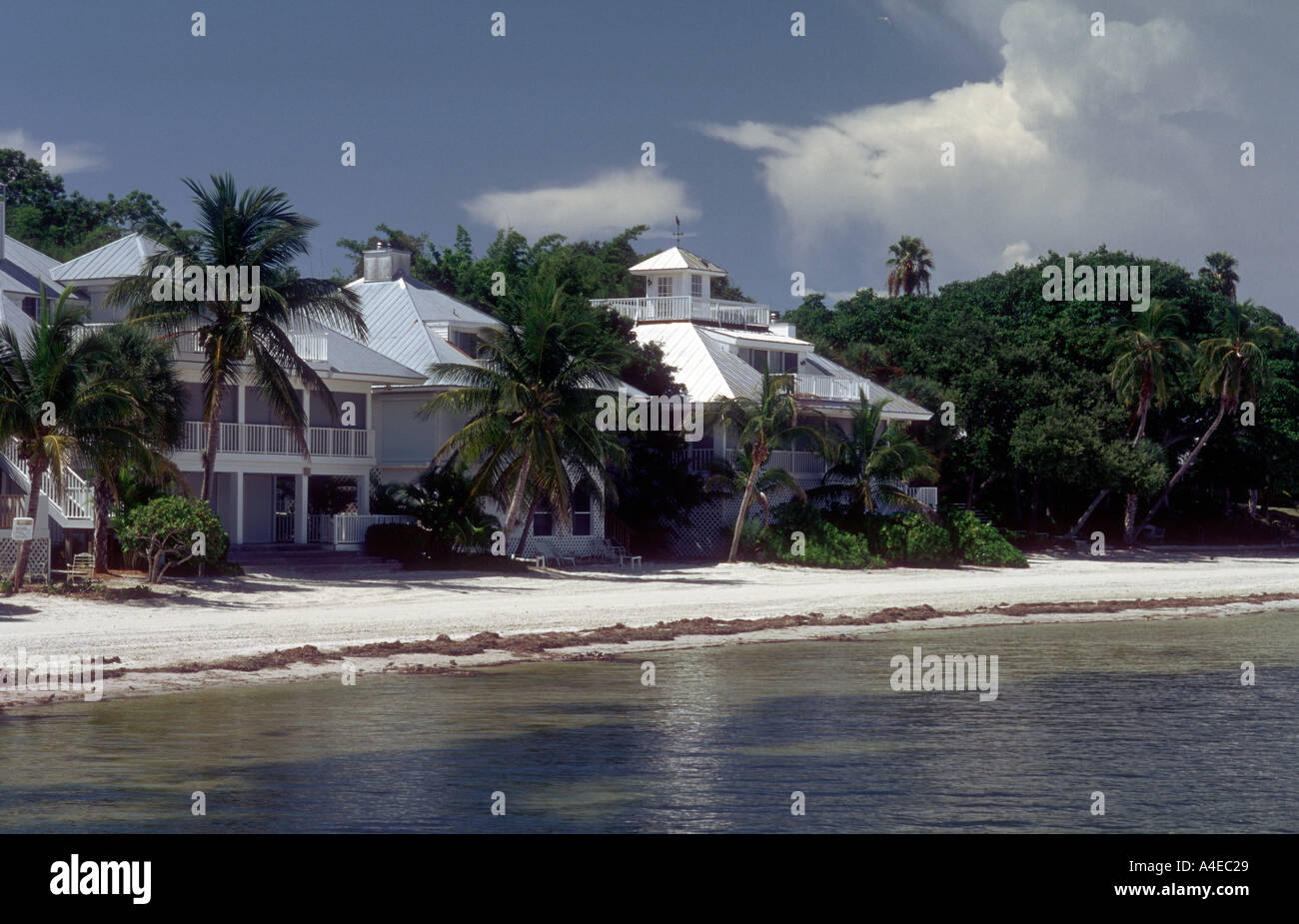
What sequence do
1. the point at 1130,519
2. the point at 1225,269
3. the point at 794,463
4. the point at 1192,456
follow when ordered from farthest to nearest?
1. the point at 1225,269
2. the point at 1192,456
3. the point at 1130,519
4. the point at 794,463

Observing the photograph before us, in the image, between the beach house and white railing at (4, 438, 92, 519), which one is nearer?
white railing at (4, 438, 92, 519)

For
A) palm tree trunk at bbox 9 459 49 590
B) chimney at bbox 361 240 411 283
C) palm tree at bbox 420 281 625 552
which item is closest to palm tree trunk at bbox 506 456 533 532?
palm tree at bbox 420 281 625 552

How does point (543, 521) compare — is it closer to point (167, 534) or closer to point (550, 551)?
point (550, 551)

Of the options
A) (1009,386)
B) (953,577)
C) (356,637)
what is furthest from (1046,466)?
(356,637)

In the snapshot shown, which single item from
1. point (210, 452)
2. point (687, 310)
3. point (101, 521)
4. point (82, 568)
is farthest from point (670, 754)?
point (687, 310)

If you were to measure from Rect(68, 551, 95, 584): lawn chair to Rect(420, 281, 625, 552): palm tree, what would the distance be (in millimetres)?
8945

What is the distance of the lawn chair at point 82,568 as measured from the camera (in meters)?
29.2

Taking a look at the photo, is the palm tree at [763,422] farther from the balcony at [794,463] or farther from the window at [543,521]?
the window at [543,521]

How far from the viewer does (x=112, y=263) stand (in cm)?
3891

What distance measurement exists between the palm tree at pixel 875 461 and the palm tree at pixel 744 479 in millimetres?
1680

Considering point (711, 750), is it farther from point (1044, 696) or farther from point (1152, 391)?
point (1152, 391)

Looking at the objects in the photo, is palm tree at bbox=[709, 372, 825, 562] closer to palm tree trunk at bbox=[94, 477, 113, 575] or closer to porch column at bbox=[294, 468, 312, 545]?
porch column at bbox=[294, 468, 312, 545]

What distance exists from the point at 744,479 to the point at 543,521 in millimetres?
5650

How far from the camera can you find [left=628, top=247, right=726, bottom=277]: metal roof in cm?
5276
